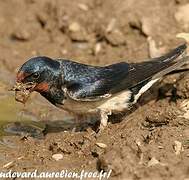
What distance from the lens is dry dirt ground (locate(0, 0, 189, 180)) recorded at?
6008 millimetres

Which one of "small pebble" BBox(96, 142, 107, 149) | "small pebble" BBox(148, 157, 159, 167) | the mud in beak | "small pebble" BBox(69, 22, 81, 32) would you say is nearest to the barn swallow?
the mud in beak

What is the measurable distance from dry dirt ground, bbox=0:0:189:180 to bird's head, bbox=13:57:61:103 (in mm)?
644

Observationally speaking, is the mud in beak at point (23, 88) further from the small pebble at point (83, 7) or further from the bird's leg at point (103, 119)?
the small pebble at point (83, 7)

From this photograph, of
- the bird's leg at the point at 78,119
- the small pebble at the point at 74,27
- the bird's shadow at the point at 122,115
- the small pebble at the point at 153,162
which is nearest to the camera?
the small pebble at the point at 153,162

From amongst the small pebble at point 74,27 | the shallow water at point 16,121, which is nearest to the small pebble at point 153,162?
the shallow water at point 16,121

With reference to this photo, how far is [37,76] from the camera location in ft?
21.8

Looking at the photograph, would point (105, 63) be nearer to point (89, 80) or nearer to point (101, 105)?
point (101, 105)

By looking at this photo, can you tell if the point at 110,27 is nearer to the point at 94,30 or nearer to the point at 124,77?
the point at 94,30

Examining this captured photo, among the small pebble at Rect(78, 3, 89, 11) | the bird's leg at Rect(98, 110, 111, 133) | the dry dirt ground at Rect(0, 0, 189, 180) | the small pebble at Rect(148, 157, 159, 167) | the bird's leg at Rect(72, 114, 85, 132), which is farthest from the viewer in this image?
the small pebble at Rect(78, 3, 89, 11)

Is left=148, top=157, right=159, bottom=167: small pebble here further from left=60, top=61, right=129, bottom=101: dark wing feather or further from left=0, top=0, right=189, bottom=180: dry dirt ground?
left=60, top=61, right=129, bottom=101: dark wing feather

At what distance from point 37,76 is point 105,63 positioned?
2711 millimetres

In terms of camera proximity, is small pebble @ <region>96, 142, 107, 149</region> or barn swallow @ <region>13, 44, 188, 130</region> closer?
small pebble @ <region>96, 142, 107, 149</region>

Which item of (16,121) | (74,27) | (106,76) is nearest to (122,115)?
(106,76)

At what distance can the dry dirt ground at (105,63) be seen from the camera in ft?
19.7
